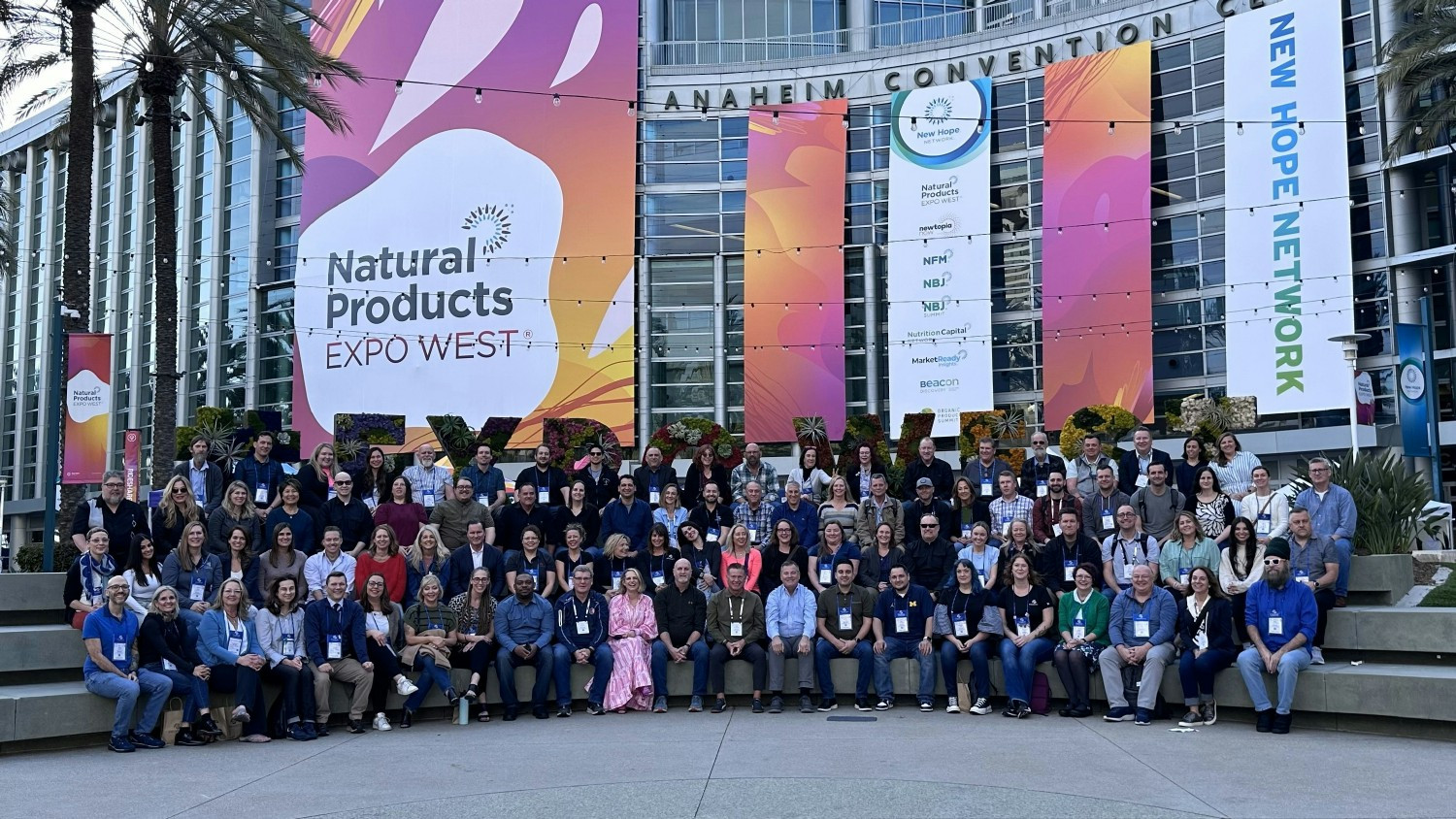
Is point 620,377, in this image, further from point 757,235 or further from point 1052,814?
point 1052,814

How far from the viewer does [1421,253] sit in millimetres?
31141

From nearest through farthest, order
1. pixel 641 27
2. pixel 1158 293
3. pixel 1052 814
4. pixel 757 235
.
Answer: pixel 1052 814
pixel 1158 293
pixel 757 235
pixel 641 27

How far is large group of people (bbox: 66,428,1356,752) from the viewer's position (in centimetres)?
1129

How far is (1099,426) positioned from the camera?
1798cm

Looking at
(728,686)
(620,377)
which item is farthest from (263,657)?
(620,377)

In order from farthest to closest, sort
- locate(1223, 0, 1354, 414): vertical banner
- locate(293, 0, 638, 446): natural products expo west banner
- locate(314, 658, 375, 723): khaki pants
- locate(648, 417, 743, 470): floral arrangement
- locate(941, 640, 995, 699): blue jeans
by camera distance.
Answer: locate(293, 0, 638, 446): natural products expo west banner, locate(1223, 0, 1354, 414): vertical banner, locate(648, 417, 743, 470): floral arrangement, locate(941, 640, 995, 699): blue jeans, locate(314, 658, 375, 723): khaki pants

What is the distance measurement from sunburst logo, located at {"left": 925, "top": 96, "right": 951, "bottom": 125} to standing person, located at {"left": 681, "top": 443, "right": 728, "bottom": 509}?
23.0m

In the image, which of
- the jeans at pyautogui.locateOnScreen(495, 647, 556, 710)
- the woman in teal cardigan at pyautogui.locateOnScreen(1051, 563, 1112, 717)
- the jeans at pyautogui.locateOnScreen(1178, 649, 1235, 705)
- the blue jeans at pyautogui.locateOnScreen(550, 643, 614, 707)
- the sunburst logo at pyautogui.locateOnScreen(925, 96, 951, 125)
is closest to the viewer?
the jeans at pyautogui.locateOnScreen(1178, 649, 1235, 705)

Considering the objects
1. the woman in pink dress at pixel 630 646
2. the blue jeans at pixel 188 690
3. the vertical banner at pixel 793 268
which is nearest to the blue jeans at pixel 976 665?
the woman in pink dress at pixel 630 646

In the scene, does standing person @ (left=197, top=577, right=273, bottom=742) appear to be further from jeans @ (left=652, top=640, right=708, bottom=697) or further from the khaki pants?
jeans @ (left=652, top=640, right=708, bottom=697)

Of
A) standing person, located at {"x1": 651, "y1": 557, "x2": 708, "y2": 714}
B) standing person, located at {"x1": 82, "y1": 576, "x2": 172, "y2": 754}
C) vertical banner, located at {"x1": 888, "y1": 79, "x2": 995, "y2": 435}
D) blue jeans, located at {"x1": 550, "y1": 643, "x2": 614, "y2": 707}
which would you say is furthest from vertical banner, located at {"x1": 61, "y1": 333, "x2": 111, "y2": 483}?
vertical banner, located at {"x1": 888, "y1": 79, "x2": 995, "y2": 435}

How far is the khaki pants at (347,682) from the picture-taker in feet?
38.4

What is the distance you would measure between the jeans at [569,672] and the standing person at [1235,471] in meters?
6.46

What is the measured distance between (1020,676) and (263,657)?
22.2ft
